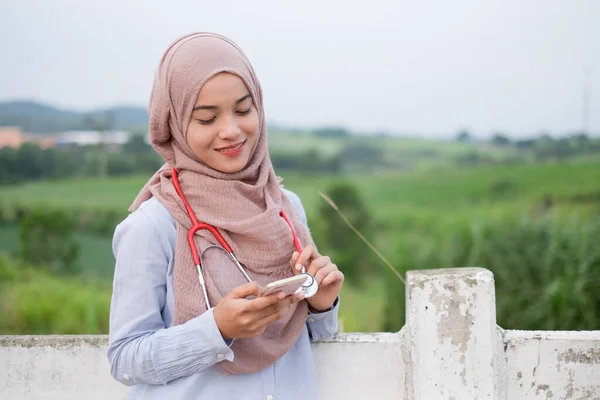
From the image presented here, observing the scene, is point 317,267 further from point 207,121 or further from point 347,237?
point 347,237

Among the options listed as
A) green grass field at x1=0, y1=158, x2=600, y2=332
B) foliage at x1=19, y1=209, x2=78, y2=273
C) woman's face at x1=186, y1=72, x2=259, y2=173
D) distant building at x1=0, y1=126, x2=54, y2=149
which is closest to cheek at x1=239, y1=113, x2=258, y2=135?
woman's face at x1=186, y1=72, x2=259, y2=173

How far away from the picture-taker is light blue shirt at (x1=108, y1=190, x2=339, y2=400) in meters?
1.27

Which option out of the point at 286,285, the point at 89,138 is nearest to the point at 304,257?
the point at 286,285

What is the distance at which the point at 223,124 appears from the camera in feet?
4.45

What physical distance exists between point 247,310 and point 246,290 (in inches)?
1.5

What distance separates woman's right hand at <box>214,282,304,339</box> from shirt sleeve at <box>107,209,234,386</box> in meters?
0.03

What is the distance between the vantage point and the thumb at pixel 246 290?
1192mm

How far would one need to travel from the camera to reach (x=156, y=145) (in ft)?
4.80

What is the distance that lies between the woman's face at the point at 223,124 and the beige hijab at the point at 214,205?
2 cm

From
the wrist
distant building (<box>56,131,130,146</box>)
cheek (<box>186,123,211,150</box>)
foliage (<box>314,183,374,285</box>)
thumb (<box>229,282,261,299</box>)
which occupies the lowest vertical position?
foliage (<box>314,183,374,285</box>)

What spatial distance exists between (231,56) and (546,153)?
32.5ft

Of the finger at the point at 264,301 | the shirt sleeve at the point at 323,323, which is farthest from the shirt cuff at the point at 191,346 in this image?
the shirt sleeve at the point at 323,323

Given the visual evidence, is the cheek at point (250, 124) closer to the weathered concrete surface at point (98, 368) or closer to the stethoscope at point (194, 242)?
the stethoscope at point (194, 242)

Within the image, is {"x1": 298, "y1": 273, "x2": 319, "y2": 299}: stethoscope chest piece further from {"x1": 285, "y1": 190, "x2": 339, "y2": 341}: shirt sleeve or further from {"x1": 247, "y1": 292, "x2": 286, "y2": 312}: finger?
{"x1": 285, "y1": 190, "x2": 339, "y2": 341}: shirt sleeve
